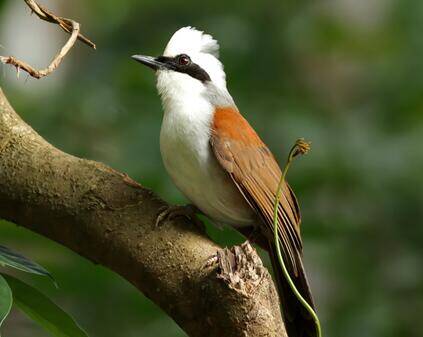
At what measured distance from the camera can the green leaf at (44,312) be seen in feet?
7.33

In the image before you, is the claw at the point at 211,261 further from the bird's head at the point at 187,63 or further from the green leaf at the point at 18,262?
the bird's head at the point at 187,63

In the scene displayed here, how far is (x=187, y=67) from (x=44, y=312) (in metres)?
1.72

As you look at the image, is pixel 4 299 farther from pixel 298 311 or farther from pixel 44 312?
pixel 298 311

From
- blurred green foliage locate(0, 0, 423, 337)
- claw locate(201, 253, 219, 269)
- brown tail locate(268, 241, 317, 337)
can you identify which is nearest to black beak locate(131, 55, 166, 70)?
blurred green foliage locate(0, 0, 423, 337)

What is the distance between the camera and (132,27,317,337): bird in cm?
313

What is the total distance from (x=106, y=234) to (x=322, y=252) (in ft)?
8.64

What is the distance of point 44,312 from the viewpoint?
226 cm

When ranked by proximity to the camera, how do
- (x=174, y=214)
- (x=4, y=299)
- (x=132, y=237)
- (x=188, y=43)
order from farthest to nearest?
(x=188, y=43) < (x=174, y=214) < (x=132, y=237) < (x=4, y=299)

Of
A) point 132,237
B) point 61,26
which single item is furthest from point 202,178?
point 61,26

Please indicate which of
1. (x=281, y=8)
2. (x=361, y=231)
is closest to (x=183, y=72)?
(x=361, y=231)

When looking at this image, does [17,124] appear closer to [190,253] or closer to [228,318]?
[190,253]

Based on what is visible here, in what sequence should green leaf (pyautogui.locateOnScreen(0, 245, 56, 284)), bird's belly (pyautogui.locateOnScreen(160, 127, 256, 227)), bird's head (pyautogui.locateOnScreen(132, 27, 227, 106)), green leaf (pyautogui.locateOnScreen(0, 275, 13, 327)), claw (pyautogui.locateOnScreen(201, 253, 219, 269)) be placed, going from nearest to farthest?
green leaf (pyautogui.locateOnScreen(0, 275, 13, 327)), green leaf (pyautogui.locateOnScreen(0, 245, 56, 284)), claw (pyautogui.locateOnScreen(201, 253, 219, 269)), bird's belly (pyautogui.locateOnScreen(160, 127, 256, 227)), bird's head (pyautogui.locateOnScreen(132, 27, 227, 106))

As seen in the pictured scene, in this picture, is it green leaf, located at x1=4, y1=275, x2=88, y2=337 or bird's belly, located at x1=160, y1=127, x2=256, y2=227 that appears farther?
bird's belly, located at x1=160, y1=127, x2=256, y2=227

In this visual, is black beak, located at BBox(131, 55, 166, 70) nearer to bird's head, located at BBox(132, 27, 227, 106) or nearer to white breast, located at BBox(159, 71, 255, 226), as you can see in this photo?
bird's head, located at BBox(132, 27, 227, 106)
